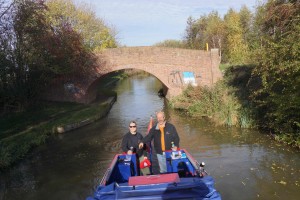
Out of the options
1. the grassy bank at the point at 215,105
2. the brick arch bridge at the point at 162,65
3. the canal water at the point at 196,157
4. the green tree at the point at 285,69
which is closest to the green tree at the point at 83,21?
the brick arch bridge at the point at 162,65

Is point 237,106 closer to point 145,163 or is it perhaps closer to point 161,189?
point 145,163

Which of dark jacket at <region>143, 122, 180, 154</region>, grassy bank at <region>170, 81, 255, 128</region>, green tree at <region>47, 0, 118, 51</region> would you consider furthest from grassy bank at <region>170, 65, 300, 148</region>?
green tree at <region>47, 0, 118, 51</region>

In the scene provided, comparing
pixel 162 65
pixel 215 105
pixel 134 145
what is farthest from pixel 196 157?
pixel 162 65

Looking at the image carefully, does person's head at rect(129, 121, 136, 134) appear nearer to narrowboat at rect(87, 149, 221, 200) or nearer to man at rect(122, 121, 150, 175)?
man at rect(122, 121, 150, 175)

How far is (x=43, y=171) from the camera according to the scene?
10.5 m

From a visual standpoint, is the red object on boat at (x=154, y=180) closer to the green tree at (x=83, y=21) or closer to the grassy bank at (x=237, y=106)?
the grassy bank at (x=237, y=106)

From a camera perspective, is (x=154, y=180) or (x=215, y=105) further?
(x=215, y=105)

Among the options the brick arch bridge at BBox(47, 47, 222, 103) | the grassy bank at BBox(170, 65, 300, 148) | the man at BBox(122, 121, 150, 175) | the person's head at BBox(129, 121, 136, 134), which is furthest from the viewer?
the brick arch bridge at BBox(47, 47, 222, 103)

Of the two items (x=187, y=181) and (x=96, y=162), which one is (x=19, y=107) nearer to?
(x=96, y=162)

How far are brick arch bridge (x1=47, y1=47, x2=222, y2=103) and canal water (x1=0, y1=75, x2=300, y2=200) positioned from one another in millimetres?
5629

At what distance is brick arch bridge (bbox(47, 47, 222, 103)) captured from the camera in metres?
20.9

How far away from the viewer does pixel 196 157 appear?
10945 millimetres

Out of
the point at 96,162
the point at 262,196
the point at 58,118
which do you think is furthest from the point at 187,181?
the point at 58,118

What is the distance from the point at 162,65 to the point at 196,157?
11.4 meters
